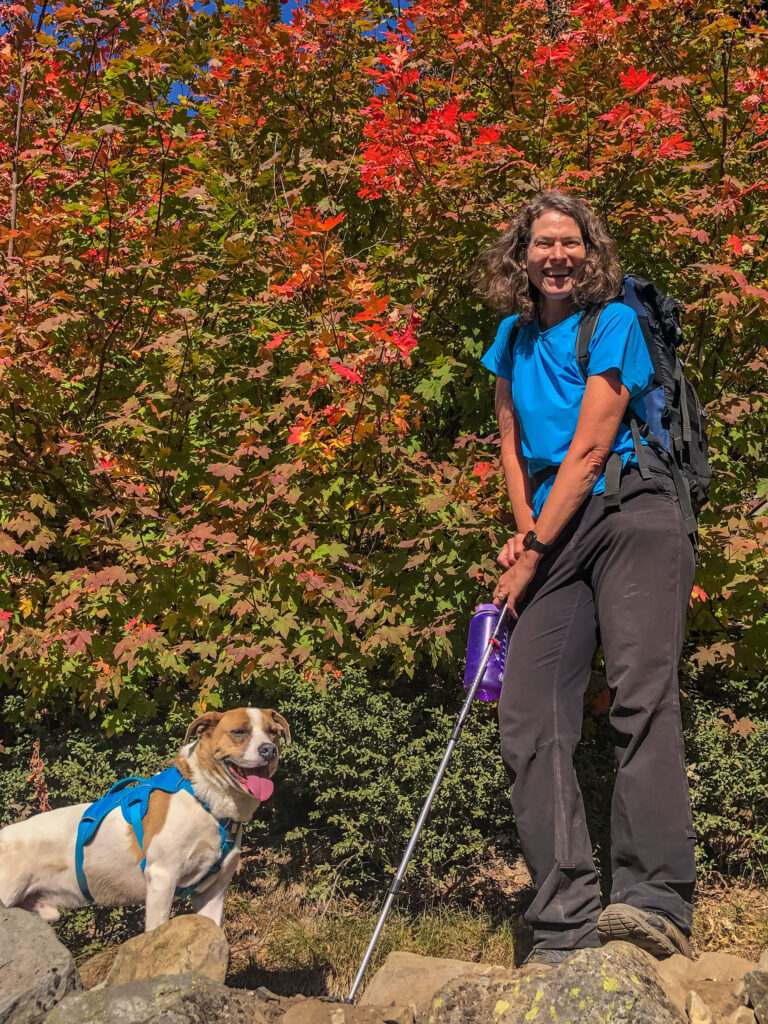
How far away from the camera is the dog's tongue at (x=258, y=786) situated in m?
2.84

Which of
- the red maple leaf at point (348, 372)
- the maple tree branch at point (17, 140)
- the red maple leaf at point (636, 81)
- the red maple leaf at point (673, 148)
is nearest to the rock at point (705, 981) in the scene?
the red maple leaf at point (348, 372)

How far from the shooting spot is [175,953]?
2354 millimetres

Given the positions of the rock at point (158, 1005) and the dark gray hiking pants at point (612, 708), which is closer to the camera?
the rock at point (158, 1005)

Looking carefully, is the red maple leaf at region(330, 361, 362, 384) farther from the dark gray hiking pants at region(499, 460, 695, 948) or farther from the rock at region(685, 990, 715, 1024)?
the rock at region(685, 990, 715, 1024)

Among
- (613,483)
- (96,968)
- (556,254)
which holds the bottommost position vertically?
(96,968)

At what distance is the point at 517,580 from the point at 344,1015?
1.25 m

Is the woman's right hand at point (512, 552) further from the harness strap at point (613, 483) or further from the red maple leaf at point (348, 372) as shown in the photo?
the red maple leaf at point (348, 372)

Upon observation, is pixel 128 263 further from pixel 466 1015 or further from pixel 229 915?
pixel 466 1015

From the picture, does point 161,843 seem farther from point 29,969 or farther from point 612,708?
point 612,708

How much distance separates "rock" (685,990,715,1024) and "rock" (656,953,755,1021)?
0.05 feet

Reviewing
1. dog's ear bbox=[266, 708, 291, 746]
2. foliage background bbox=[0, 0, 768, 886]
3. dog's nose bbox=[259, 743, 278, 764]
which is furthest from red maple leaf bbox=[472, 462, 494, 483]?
dog's nose bbox=[259, 743, 278, 764]

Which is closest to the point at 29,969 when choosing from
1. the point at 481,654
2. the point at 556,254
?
the point at 481,654

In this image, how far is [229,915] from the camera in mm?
3615

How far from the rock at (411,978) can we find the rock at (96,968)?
952 millimetres
